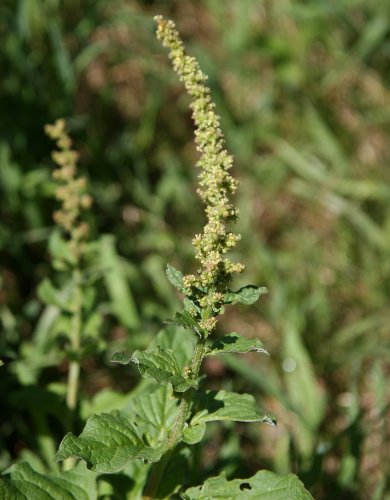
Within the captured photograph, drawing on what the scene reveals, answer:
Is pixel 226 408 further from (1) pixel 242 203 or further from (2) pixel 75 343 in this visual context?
(1) pixel 242 203

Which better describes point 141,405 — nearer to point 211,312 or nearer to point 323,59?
point 211,312

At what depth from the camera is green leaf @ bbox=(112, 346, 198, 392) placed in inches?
79.8

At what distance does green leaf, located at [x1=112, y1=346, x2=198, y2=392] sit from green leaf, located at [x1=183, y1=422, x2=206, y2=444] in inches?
8.4

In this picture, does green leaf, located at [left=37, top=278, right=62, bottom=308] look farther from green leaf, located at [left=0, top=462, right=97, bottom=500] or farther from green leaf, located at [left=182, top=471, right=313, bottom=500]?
green leaf, located at [left=182, top=471, right=313, bottom=500]

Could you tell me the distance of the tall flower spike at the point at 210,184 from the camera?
205 centimetres

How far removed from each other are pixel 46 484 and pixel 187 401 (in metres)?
0.56

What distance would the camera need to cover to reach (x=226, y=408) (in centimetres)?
226

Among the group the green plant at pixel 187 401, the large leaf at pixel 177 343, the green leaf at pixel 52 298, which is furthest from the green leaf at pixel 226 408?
the green leaf at pixel 52 298

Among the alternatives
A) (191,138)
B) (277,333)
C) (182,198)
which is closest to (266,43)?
(191,138)

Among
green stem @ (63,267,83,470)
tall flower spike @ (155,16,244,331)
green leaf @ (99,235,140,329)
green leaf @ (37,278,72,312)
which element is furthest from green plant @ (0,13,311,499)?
green leaf @ (99,235,140,329)

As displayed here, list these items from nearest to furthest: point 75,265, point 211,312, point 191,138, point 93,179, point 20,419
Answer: point 211,312 → point 75,265 → point 20,419 → point 93,179 → point 191,138

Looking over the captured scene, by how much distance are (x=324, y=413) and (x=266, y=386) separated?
49cm

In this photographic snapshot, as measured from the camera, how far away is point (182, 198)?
4773 mm

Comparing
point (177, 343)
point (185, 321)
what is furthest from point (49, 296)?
point (185, 321)
